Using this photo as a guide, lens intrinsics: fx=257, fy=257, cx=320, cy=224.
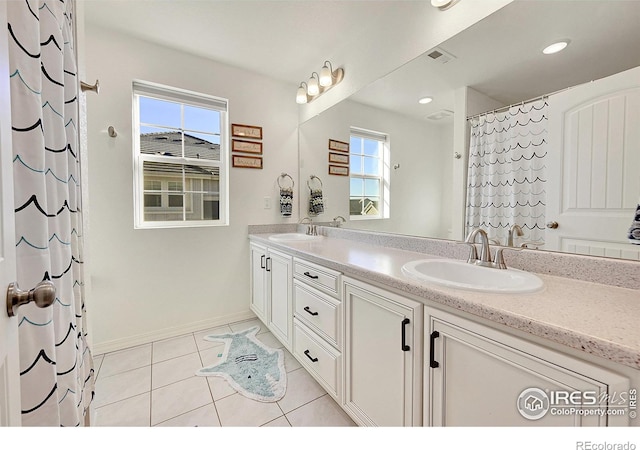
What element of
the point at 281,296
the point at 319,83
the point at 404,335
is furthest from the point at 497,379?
the point at 319,83

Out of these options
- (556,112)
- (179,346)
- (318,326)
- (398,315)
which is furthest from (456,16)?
(179,346)

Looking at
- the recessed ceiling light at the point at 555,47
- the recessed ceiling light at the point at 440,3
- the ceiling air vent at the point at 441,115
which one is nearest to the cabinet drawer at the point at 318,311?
the ceiling air vent at the point at 441,115

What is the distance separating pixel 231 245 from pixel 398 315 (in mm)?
1875

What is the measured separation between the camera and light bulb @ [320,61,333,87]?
2.21 metres

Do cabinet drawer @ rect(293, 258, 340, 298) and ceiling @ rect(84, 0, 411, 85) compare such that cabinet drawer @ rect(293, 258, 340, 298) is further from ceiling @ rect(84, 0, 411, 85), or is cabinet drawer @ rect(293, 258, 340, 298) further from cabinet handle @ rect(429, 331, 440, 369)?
ceiling @ rect(84, 0, 411, 85)

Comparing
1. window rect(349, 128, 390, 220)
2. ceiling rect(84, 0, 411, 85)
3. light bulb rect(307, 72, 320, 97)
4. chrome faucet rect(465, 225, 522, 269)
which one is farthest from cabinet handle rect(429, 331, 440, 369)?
light bulb rect(307, 72, 320, 97)

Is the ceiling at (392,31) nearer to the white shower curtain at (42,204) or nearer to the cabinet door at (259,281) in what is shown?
the white shower curtain at (42,204)

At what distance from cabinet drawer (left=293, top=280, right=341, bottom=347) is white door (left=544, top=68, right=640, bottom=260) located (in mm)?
993

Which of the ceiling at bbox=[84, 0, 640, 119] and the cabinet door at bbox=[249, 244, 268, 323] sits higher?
the ceiling at bbox=[84, 0, 640, 119]

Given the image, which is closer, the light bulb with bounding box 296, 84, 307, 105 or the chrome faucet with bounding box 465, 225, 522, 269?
the chrome faucet with bounding box 465, 225, 522, 269

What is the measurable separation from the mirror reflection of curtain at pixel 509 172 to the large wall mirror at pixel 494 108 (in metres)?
0.04

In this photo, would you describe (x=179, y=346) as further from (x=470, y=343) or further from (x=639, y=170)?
(x=639, y=170)

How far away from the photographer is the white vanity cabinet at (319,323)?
52.3 inches

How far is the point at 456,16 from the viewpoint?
1340 millimetres
